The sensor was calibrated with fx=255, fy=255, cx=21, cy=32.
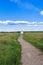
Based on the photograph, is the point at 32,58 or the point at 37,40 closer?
the point at 32,58

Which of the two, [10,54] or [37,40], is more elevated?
[37,40]

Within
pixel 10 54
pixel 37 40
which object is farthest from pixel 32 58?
pixel 37 40

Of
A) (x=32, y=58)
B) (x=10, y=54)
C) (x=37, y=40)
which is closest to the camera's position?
(x=10, y=54)

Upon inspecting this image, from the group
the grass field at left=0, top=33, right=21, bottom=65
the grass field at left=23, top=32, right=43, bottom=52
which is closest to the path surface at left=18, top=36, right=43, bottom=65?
the grass field at left=0, top=33, right=21, bottom=65

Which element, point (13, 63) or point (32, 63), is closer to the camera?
point (13, 63)

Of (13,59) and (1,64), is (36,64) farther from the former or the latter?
(1,64)

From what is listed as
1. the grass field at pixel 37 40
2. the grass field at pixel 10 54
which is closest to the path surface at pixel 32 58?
the grass field at pixel 10 54

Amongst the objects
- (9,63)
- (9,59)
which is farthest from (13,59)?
(9,63)

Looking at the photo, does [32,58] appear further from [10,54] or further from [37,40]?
[37,40]

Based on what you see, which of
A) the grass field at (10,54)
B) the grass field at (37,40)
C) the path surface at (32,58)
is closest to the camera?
the grass field at (10,54)

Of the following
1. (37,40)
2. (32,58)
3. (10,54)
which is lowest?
(32,58)

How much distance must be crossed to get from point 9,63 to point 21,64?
133 cm

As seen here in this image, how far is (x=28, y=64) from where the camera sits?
12242 millimetres

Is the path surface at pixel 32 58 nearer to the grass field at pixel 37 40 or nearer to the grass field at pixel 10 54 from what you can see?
the grass field at pixel 10 54
